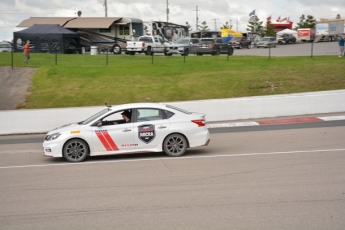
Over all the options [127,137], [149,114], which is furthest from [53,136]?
[149,114]

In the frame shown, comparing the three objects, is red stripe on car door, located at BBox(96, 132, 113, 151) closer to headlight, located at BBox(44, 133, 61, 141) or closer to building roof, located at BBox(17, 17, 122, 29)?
headlight, located at BBox(44, 133, 61, 141)

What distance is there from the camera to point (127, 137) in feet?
39.6

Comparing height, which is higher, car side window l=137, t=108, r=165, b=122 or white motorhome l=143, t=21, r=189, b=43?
white motorhome l=143, t=21, r=189, b=43

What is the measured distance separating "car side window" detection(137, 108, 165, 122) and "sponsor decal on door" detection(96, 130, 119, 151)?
2.80ft

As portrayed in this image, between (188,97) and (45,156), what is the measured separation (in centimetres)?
1100

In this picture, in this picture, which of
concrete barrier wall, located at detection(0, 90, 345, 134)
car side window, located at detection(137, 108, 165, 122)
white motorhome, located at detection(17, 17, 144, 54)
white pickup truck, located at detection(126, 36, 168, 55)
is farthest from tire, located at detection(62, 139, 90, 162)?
white motorhome, located at detection(17, 17, 144, 54)

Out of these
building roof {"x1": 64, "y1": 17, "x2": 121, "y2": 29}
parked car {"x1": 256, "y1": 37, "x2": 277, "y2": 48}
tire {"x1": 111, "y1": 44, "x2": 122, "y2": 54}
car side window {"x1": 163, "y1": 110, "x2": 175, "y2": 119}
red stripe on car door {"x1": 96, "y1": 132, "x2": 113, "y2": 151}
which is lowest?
red stripe on car door {"x1": 96, "y1": 132, "x2": 113, "y2": 151}

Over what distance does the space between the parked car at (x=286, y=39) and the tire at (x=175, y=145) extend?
64073 millimetres

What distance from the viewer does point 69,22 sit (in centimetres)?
4666

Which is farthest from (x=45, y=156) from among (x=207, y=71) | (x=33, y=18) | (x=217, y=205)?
(x=33, y=18)

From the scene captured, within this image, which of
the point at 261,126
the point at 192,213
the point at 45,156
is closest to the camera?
the point at 192,213

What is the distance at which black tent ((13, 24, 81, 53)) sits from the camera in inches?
1649

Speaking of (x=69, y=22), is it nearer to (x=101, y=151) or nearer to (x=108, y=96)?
(x=108, y=96)

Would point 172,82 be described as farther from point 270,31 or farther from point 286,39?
point 270,31
